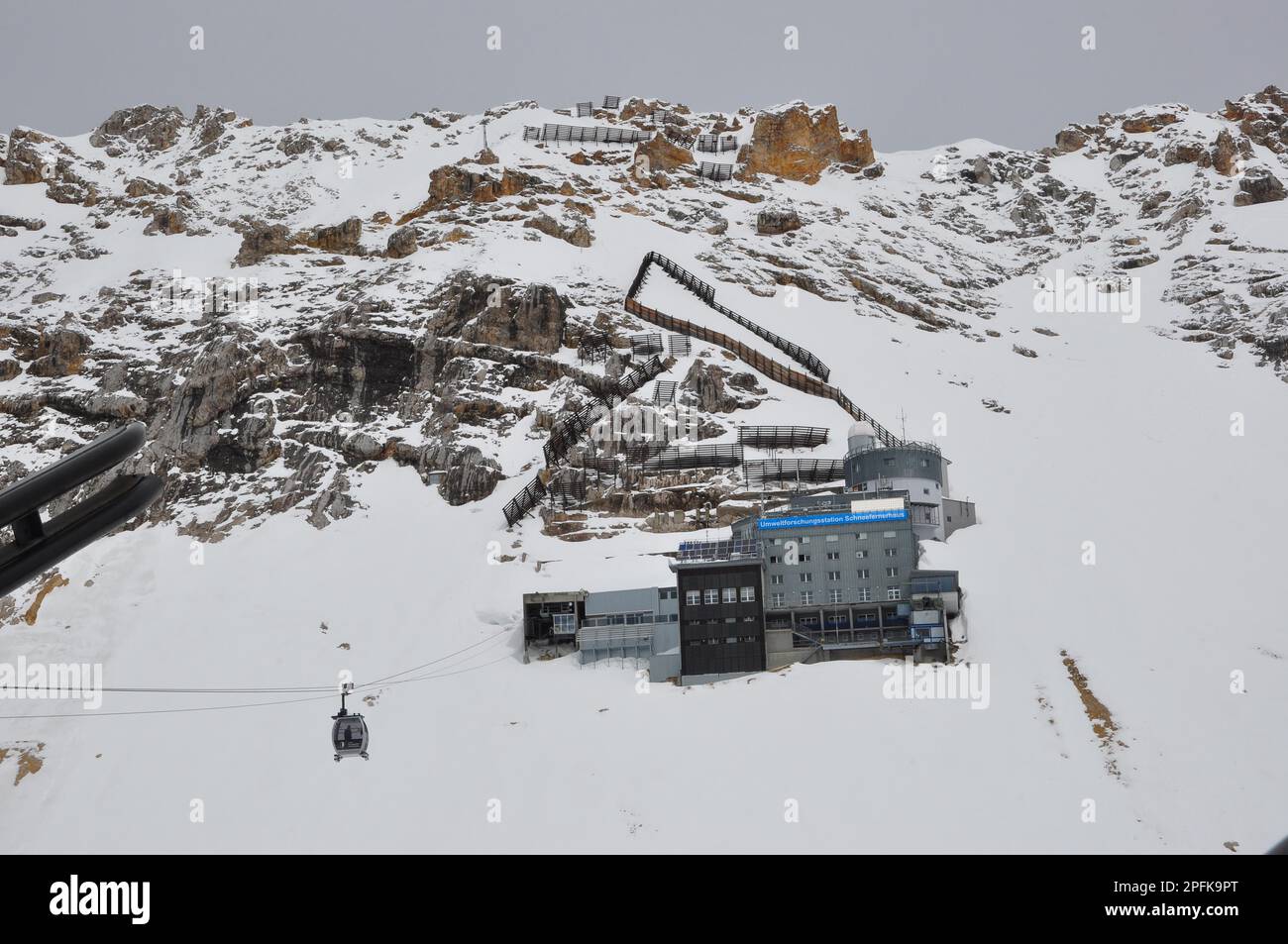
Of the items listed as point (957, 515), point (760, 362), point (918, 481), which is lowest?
point (957, 515)

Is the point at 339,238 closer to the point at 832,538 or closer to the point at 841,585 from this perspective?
the point at 832,538

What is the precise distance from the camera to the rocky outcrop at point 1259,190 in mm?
139875

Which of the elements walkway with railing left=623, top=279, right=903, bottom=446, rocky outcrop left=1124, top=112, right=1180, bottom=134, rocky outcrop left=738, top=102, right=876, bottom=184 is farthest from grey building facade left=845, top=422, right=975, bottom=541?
rocky outcrop left=1124, top=112, right=1180, bottom=134

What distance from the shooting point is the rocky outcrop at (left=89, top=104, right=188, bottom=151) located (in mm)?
151000

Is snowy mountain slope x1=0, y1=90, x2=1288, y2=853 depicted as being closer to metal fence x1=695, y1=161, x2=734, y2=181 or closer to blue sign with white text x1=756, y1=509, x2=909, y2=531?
metal fence x1=695, y1=161, x2=734, y2=181

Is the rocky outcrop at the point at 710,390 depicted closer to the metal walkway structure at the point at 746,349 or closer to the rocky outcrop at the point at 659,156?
the metal walkway structure at the point at 746,349

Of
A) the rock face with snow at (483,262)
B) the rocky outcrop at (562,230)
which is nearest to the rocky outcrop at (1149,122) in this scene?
the rock face with snow at (483,262)

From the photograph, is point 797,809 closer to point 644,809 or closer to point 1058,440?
point 644,809

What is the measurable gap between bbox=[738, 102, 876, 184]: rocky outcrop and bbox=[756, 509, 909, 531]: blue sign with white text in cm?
9229

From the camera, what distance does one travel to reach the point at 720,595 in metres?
58.9

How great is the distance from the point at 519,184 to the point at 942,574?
78963 millimetres

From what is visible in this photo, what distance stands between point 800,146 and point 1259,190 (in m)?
59.1
